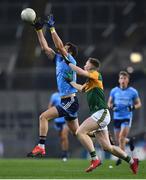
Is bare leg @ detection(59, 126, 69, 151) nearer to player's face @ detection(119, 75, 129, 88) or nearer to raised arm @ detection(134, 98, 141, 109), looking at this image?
raised arm @ detection(134, 98, 141, 109)

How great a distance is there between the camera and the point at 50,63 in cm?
3919

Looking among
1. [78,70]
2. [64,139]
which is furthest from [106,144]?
[64,139]

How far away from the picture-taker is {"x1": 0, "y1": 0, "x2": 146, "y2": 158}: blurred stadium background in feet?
95.1

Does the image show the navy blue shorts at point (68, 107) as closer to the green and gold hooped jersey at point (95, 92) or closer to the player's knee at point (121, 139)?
the green and gold hooped jersey at point (95, 92)

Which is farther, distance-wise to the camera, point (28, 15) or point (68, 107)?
point (68, 107)

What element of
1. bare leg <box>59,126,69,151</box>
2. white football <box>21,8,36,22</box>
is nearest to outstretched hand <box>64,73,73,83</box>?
white football <box>21,8,36,22</box>

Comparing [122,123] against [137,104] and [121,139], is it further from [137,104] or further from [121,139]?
[137,104]

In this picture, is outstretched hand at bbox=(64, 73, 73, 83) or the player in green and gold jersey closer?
the player in green and gold jersey

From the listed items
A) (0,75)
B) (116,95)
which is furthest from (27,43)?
(116,95)

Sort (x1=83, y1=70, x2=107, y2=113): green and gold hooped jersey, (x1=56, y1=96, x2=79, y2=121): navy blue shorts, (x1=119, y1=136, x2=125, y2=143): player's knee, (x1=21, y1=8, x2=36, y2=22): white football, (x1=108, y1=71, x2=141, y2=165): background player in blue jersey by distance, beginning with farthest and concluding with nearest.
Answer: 1. (x1=108, y1=71, x2=141, y2=165): background player in blue jersey
2. (x1=119, y1=136, x2=125, y2=143): player's knee
3. (x1=56, y1=96, x2=79, y2=121): navy blue shorts
4. (x1=21, y1=8, x2=36, y2=22): white football
5. (x1=83, y1=70, x2=107, y2=113): green and gold hooped jersey

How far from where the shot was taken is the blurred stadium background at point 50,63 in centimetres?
2900

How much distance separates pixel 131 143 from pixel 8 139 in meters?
8.34

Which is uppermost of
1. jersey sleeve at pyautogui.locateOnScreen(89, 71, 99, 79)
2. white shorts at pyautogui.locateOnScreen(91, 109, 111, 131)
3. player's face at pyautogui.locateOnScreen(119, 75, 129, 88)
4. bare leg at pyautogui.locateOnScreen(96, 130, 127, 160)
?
player's face at pyautogui.locateOnScreen(119, 75, 129, 88)

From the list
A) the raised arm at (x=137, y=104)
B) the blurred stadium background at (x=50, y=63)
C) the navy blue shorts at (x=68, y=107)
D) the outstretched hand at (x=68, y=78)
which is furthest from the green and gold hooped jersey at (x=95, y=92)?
the blurred stadium background at (x=50, y=63)
